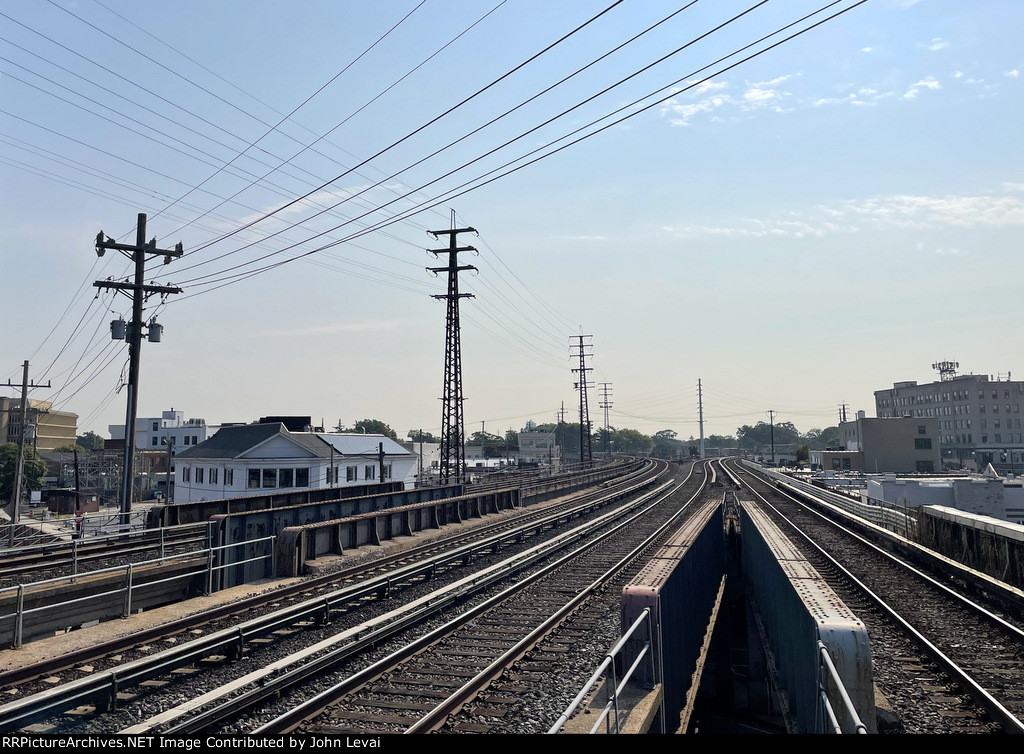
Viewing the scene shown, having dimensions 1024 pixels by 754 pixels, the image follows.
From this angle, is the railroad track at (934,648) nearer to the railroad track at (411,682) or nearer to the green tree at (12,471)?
the railroad track at (411,682)

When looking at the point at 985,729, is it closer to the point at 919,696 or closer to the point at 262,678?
the point at 919,696

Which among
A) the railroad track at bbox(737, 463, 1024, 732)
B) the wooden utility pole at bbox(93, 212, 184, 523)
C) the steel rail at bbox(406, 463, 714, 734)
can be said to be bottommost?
the railroad track at bbox(737, 463, 1024, 732)

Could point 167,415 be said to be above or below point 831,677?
above

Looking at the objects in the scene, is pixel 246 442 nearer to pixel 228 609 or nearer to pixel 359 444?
pixel 359 444

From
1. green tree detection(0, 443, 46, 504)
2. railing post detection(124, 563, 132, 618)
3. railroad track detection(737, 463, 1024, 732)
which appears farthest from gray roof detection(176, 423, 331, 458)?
green tree detection(0, 443, 46, 504)

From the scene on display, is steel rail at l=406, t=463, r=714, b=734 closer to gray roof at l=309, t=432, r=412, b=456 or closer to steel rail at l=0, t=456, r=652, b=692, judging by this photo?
steel rail at l=0, t=456, r=652, b=692

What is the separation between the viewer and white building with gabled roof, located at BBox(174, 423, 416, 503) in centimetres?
4562

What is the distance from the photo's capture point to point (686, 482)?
62.0m

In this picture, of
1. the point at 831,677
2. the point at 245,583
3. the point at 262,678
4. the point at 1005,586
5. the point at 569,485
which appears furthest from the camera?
the point at 569,485

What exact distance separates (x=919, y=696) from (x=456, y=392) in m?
28.6

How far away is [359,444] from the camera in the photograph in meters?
51.4

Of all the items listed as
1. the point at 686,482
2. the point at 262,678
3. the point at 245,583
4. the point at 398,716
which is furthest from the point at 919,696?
the point at 686,482

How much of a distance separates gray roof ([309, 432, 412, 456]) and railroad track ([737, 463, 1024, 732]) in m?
36.3

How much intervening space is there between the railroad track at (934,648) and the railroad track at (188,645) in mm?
9895
